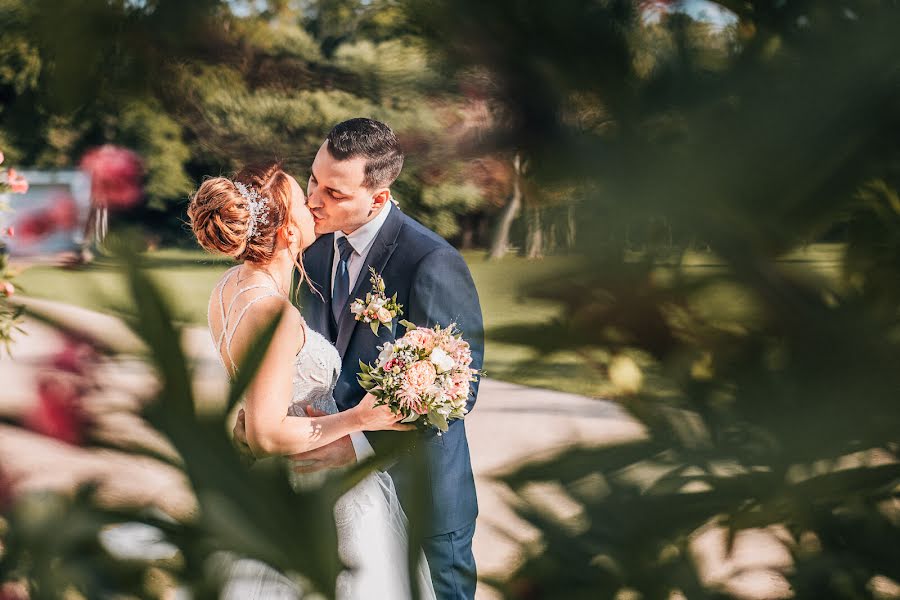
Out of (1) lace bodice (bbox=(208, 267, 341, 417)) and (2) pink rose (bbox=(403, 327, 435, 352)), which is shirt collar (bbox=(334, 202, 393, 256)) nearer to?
(1) lace bodice (bbox=(208, 267, 341, 417))

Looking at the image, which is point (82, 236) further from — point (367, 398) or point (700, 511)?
point (367, 398)

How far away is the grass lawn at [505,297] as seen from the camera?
209 mm

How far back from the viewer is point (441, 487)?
1745 mm

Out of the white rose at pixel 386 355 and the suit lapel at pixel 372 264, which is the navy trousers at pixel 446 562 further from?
the suit lapel at pixel 372 264

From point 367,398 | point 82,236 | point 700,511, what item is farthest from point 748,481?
point 367,398

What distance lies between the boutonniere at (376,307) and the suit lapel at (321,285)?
21 centimetres

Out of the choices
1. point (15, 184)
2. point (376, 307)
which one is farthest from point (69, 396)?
point (15, 184)

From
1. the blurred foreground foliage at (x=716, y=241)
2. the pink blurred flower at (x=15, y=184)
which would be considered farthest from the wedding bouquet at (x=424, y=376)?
the pink blurred flower at (x=15, y=184)

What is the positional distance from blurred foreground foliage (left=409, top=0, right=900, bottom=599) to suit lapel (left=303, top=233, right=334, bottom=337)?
1678mm

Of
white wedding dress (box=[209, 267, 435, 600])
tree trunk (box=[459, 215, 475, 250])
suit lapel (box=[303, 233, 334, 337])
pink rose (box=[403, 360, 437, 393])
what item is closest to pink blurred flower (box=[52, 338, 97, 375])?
tree trunk (box=[459, 215, 475, 250])

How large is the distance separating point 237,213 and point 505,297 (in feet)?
4.37

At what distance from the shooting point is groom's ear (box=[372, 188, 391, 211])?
1794mm

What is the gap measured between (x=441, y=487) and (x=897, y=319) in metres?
1.50

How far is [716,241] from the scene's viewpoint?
0.86ft
